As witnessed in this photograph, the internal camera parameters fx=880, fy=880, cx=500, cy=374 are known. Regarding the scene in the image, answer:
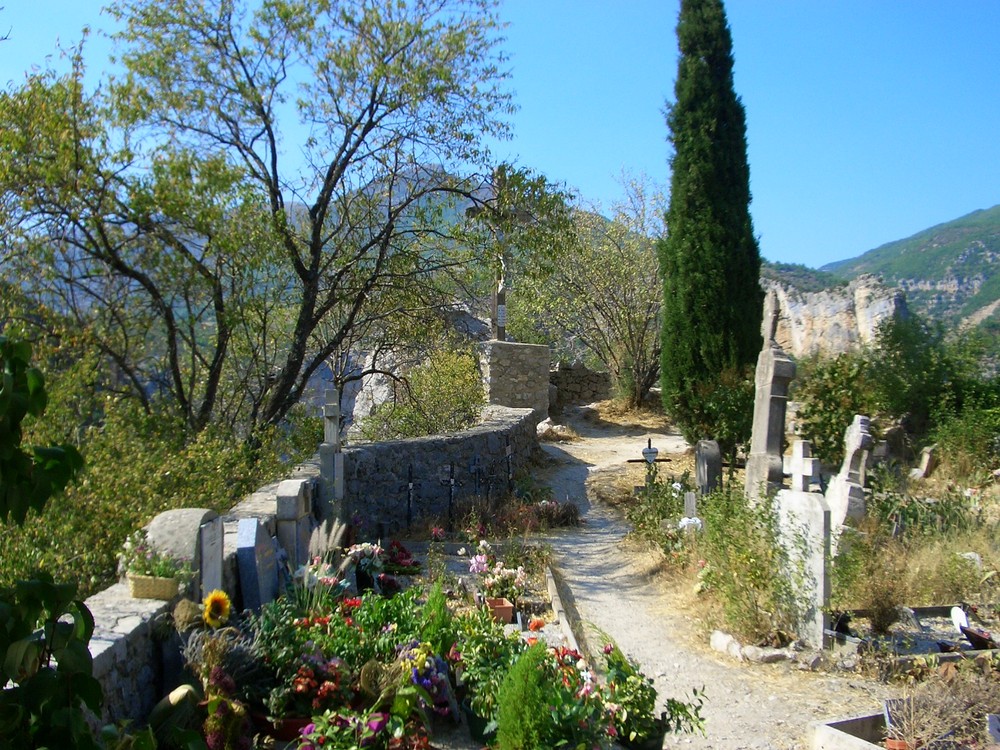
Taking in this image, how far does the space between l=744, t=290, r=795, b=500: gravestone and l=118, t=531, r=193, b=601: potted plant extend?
559 cm

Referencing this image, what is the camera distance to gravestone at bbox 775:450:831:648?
6.15 meters

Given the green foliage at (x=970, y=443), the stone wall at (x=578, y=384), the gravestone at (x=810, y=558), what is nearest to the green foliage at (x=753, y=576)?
the gravestone at (x=810, y=558)

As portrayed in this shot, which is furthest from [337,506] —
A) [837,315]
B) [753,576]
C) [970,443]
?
[837,315]

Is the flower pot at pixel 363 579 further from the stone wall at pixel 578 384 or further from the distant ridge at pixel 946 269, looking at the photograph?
the distant ridge at pixel 946 269

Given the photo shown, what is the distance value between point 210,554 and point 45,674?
9.34 ft

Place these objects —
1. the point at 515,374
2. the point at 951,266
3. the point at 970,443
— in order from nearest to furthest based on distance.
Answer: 1. the point at 970,443
2. the point at 515,374
3. the point at 951,266

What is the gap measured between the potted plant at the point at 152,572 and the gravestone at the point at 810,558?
418 cm

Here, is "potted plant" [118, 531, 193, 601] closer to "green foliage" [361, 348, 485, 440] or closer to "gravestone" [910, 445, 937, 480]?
"green foliage" [361, 348, 485, 440]

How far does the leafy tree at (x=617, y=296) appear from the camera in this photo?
22422mm

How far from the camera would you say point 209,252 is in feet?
32.1

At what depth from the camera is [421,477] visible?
414 inches

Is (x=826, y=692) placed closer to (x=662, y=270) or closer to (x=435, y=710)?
(x=435, y=710)

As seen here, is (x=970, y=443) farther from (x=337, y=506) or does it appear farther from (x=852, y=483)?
(x=337, y=506)

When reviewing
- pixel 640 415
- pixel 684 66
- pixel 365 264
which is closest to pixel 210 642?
pixel 365 264
